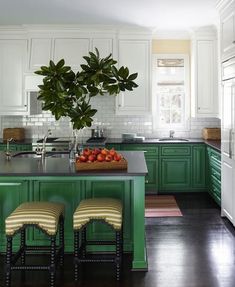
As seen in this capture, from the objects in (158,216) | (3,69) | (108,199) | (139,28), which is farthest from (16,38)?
(108,199)

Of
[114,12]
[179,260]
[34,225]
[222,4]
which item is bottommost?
[179,260]

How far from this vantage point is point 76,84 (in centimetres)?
384

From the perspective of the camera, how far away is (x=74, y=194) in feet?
13.4

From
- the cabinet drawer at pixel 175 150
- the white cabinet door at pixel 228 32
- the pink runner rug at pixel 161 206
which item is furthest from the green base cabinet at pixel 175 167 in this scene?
the white cabinet door at pixel 228 32

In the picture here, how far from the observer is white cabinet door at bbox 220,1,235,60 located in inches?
191

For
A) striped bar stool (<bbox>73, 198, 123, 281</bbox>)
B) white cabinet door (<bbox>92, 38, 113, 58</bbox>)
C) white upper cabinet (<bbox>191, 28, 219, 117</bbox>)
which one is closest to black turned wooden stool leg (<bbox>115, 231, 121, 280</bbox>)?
striped bar stool (<bbox>73, 198, 123, 281</bbox>)

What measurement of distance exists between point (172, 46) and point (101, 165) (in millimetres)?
4251

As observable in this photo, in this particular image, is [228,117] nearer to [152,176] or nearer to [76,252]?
[152,176]

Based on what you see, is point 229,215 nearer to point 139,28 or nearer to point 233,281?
point 233,281

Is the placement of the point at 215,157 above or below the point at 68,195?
above

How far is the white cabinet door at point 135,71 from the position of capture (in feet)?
23.0

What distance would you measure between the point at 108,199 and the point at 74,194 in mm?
422

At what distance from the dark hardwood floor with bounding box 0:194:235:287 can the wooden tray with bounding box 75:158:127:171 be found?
2.89 ft

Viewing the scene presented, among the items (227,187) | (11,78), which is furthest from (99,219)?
(11,78)
